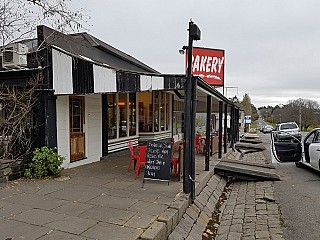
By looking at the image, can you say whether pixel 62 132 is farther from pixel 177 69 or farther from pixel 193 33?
pixel 177 69

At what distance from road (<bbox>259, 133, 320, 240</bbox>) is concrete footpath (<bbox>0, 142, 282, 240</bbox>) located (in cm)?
24

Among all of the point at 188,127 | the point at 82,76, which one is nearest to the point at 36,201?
the point at 188,127

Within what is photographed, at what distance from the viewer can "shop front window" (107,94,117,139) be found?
9.56 meters

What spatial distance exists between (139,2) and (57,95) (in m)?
3.79

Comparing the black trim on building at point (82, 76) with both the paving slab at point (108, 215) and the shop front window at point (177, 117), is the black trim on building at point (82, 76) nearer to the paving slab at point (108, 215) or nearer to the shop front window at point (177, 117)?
the paving slab at point (108, 215)

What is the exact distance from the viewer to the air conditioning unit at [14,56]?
6.41 metres

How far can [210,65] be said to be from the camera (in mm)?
21500

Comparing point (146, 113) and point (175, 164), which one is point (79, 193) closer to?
point (175, 164)

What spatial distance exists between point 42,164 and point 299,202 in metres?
5.85

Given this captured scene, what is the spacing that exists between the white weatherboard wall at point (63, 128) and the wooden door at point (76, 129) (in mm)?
226

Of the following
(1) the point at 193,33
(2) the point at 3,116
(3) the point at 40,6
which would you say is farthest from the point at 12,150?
(1) the point at 193,33

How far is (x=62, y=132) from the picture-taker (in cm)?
710

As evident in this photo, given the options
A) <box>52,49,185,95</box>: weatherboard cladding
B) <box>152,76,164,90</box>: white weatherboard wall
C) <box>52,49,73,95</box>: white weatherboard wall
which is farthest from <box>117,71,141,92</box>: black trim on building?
<box>52,49,73,95</box>: white weatherboard wall

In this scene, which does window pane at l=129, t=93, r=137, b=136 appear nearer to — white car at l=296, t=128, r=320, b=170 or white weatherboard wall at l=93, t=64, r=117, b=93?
white weatherboard wall at l=93, t=64, r=117, b=93
